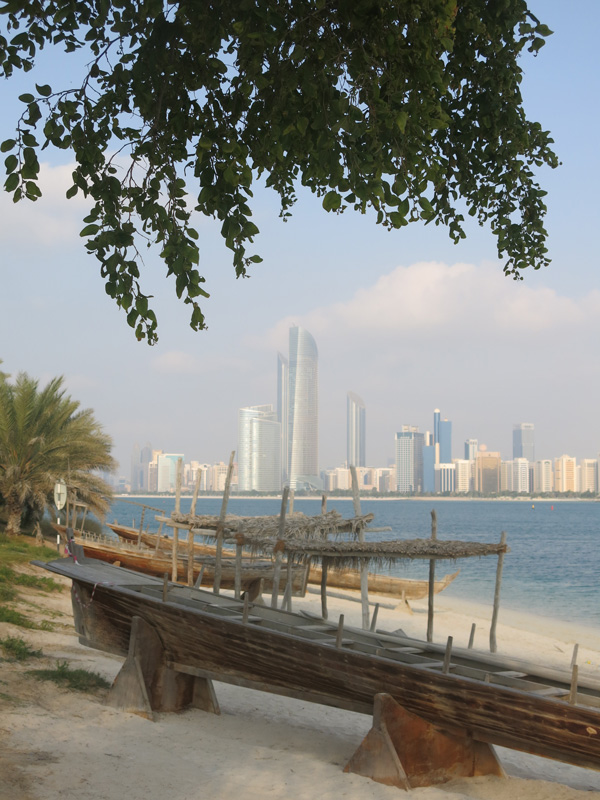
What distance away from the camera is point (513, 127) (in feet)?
11.7

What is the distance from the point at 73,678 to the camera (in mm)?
7945

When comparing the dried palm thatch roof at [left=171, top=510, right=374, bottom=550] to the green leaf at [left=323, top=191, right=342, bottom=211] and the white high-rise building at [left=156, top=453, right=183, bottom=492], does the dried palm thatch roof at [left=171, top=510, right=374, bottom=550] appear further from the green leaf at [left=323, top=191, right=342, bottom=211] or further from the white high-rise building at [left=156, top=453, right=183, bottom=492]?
the white high-rise building at [left=156, top=453, right=183, bottom=492]

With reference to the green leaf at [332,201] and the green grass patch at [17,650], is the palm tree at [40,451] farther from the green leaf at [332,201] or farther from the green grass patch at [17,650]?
the green leaf at [332,201]

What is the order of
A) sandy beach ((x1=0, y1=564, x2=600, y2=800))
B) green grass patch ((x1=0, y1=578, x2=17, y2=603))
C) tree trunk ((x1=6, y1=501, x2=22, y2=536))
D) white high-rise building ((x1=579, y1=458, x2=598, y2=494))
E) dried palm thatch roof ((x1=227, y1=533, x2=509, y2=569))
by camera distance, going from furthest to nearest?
1. white high-rise building ((x1=579, y1=458, x2=598, y2=494))
2. tree trunk ((x1=6, y1=501, x2=22, y2=536))
3. green grass patch ((x1=0, y1=578, x2=17, y2=603))
4. dried palm thatch roof ((x1=227, y1=533, x2=509, y2=569))
5. sandy beach ((x1=0, y1=564, x2=600, y2=800))

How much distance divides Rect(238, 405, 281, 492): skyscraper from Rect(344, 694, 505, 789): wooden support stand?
174 metres

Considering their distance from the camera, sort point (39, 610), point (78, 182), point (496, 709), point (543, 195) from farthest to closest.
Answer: point (39, 610), point (496, 709), point (543, 195), point (78, 182)

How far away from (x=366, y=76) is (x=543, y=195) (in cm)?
156

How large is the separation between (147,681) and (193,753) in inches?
47.4

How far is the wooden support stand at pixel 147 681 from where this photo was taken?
24.4ft

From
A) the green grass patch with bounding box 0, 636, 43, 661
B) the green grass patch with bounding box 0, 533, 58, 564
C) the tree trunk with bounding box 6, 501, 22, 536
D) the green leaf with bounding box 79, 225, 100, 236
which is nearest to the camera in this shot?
the green leaf with bounding box 79, 225, 100, 236

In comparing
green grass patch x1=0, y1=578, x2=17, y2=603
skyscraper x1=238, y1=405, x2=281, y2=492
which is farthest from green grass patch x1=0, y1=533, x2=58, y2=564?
skyscraper x1=238, y1=405, x2=281, y2=492

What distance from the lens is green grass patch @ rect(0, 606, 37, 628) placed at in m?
10.1

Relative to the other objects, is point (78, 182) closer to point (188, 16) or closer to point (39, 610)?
point (188, 16)

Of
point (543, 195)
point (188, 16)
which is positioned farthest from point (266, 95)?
point (543, 195)
